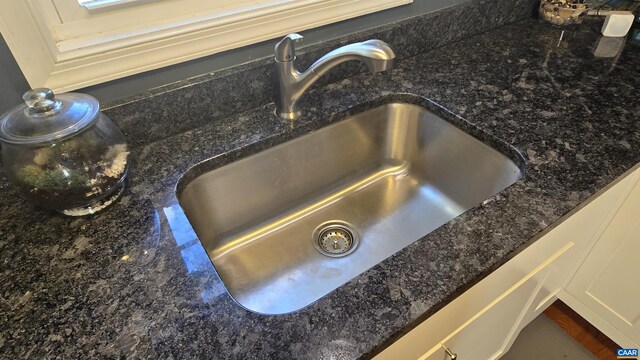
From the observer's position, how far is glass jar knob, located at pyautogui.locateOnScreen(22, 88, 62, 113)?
0.59 m

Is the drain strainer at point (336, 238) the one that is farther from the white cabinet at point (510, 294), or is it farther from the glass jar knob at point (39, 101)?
the glass jar knob at point (39, 101)

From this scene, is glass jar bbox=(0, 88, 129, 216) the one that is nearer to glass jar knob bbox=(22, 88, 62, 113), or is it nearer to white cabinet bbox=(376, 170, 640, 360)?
glass jar knob bbox=(22, 88, 62, 113)

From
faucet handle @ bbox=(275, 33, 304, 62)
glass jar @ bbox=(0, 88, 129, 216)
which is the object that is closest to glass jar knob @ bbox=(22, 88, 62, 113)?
glass jar @ bbox=(0, 88, 129, 216)

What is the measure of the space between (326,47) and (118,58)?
47 centimetres

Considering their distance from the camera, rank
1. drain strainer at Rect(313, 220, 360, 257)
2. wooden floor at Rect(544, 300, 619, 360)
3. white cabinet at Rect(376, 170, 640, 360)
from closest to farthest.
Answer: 1. white cabinet at Rect(376, 170, 640, 360)
2. drain strainer at Rect(313, 220, 360, 257)
3. wooden floor at Rect(544, 300, 619, 360)

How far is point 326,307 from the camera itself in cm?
54

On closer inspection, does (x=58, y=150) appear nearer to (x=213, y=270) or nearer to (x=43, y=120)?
(x=43, y=120)

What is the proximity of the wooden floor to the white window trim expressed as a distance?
1327mm

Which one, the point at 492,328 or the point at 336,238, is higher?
the point at 336,238

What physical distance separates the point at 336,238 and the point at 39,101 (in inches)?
25.5

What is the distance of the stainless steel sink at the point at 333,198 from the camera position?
839 millimetres

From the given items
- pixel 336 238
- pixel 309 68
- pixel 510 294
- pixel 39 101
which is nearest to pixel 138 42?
pixel 39 101

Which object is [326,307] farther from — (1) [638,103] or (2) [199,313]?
(1) [638,103]

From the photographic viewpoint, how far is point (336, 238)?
950mm
